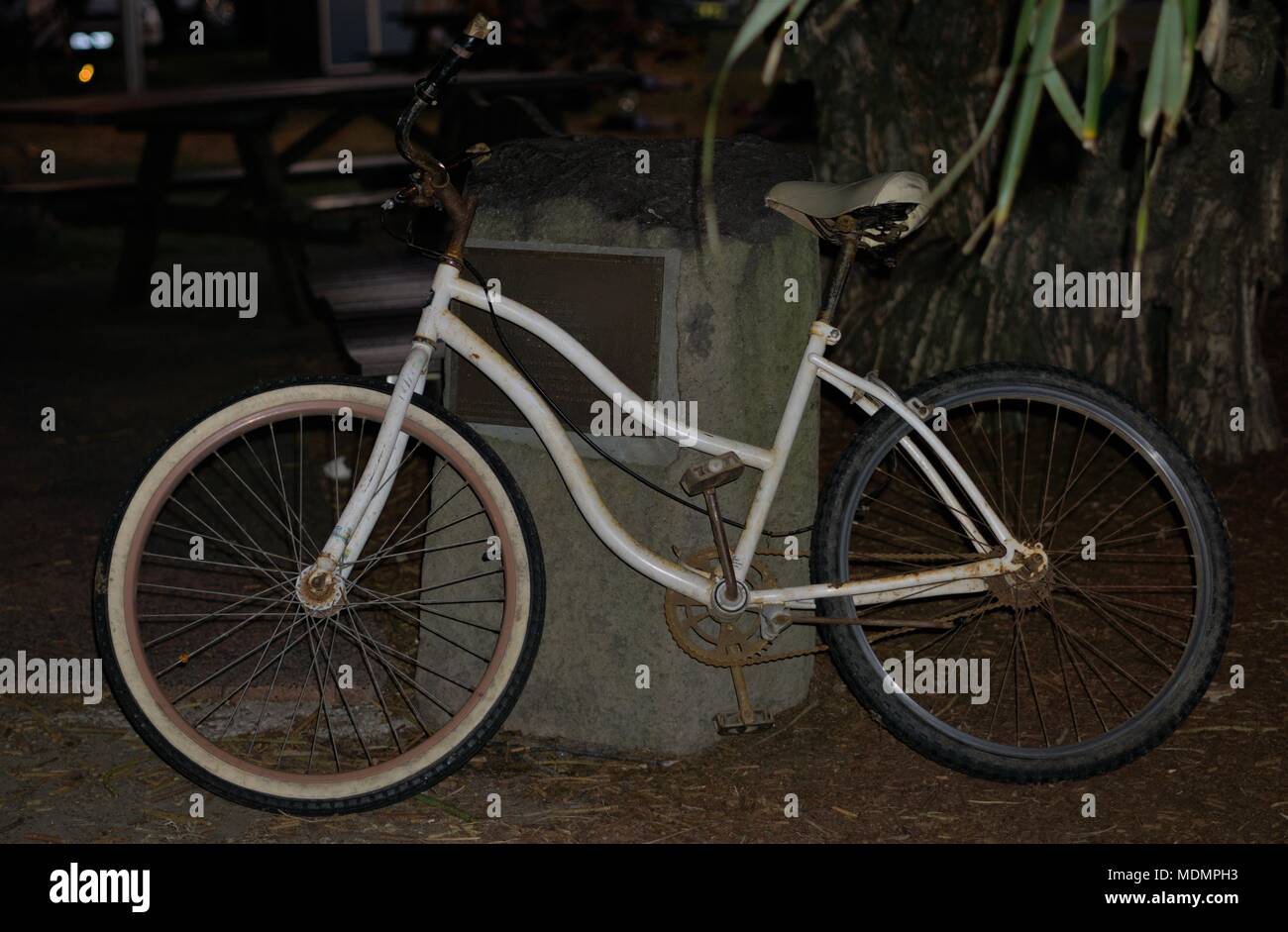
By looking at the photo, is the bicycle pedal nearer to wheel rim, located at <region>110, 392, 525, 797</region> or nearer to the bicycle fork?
wheel rim, located at <region>110, 392, 525, 797</region>

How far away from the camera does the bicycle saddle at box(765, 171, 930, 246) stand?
3.45m

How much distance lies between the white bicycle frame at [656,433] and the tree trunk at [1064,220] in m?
2.72

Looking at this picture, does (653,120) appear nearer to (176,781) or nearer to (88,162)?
(88,162)

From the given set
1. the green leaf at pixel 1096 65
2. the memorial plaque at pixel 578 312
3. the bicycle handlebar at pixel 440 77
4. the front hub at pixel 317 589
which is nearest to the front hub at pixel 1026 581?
the memorial plaque at pixel 578 312

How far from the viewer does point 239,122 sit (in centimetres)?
925

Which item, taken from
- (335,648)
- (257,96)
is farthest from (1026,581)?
(257,96)

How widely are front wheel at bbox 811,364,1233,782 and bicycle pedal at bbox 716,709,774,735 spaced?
0.25m

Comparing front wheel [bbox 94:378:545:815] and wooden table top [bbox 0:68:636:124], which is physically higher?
wooden table top [bbox 0:68:636:124]

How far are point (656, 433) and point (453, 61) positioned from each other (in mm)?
1016

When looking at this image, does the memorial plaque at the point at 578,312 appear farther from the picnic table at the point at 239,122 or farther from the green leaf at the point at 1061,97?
the picnic table at the point at 239,122

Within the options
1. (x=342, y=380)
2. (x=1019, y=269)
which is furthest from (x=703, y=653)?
(x=1019, y=269)

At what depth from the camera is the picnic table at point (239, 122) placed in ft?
29.1

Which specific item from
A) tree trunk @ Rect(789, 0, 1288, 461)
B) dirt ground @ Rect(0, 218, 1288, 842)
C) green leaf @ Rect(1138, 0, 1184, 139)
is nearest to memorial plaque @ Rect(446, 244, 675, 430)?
dirt ground @ Rect(0, 218, 1288, 842)

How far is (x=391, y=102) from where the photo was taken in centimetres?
988
